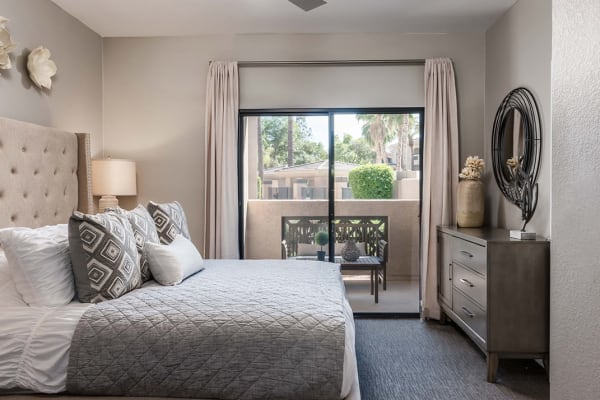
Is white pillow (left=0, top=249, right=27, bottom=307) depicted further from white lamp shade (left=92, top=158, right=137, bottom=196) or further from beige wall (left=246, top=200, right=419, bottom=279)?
beige wall (left=246, top=200, right=419, bottom=279)

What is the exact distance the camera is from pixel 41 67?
126 inches

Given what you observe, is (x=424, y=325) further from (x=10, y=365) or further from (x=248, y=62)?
(x=10, y=365)

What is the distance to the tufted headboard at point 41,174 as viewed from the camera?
2709 millimetres

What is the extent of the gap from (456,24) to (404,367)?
9.53 feet

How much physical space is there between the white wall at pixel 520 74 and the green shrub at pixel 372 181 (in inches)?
35.1

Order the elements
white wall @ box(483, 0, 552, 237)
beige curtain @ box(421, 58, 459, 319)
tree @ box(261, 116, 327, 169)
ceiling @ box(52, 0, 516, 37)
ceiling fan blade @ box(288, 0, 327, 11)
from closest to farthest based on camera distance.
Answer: ceiling fan blade @ box(288, 0, 327, 11), white wall @ box(483, 0, 552, 237), ceiling @ box(52, 0, 516, 37), beige curtain @ box(421, 58, 459, 319), tree @ box(261, 116, 327, 169)

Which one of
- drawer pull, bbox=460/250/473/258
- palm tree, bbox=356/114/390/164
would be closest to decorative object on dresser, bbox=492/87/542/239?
drawer pull, bbox=460/250/473/258

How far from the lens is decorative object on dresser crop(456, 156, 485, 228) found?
3.70 meters

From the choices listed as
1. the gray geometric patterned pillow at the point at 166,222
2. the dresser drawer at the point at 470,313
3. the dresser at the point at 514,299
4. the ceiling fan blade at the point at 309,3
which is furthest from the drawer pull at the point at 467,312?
the ceiling fan blade at the point at 309,3

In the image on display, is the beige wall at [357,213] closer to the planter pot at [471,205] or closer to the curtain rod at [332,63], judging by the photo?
the planter pot at [471,205]

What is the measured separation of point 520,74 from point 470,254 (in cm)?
142

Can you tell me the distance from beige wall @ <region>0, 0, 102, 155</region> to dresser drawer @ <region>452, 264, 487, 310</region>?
326 centimetres

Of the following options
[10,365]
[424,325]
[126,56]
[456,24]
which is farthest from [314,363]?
[126,56]

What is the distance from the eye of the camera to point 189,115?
4.25 metres
